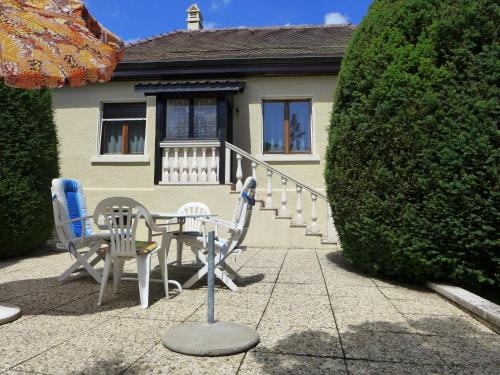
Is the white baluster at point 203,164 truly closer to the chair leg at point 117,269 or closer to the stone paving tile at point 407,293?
the chair leg at point 117,269

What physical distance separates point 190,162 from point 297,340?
6713 millimetres

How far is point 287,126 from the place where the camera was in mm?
9945

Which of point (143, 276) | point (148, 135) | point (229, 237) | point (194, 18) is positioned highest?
point (194, 18)

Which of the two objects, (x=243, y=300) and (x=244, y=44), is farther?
(x=244, y=44)

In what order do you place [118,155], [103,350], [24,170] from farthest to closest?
[118,155]
[24,170]
[103,350]

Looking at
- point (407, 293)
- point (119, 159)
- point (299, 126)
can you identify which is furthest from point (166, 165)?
point (407, 293)

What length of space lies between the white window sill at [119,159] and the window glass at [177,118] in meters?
1.05

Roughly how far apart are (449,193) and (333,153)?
1.63 metres

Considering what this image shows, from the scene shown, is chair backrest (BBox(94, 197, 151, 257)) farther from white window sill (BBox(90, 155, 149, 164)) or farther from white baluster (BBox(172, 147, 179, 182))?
white window sill (BBox(90, 155, 149, 164))

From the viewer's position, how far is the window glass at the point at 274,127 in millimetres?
9945

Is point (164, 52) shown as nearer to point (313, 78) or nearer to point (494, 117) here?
point (313, 78)

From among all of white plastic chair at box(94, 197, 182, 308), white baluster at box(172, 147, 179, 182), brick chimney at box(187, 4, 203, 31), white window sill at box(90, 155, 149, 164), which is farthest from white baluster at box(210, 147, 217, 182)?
brick chimney at box(187, 4, 203, 31)

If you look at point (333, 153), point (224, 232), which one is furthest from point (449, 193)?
point (224, 232)

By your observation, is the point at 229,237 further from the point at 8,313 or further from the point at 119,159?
the point at 119,159
